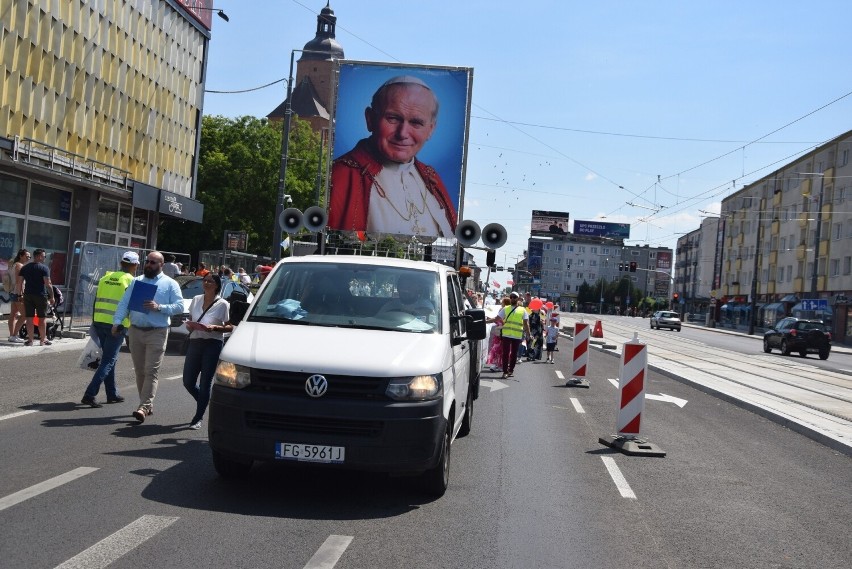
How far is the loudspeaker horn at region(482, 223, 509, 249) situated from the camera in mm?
17297

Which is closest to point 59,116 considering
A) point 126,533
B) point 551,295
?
point 126,533

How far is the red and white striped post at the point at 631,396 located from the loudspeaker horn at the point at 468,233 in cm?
590

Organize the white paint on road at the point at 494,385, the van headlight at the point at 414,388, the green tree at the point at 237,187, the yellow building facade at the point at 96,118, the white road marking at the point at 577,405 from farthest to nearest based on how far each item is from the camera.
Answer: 1. the green tree at the point at 237,187
2. the yellow building facade at the point at 96,118
3. the white paint on road at the point at 494,385
4. the white road marking at the point at 577,405
5. the van headlight at the point at 414,388

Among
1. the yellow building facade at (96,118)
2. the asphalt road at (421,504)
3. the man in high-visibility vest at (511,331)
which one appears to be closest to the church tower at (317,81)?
the yellow building facade at (96,118)

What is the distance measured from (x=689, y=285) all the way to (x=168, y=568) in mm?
140741

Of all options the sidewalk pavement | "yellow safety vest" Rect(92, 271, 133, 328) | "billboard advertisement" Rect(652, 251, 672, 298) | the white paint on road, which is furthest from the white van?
"billboard advertisement" Rect(652, 251, 672, 298)

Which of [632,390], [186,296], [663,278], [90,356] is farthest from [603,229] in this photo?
[90,356]

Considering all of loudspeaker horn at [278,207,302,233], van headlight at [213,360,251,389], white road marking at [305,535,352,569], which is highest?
loudspeaker horn at [278,207,302,233]

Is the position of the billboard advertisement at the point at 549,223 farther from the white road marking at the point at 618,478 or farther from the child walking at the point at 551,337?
the white road marking at the point at 618,478

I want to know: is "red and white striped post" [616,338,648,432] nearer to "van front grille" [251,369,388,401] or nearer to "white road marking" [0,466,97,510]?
"van front grille" [251,369,388,401]

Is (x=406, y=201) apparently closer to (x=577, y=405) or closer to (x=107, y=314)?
(x=577, y=405)

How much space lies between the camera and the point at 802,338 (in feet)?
133

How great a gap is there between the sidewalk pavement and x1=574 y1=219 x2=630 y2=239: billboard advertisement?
133m

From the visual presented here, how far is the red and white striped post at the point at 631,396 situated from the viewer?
35.5 feet
